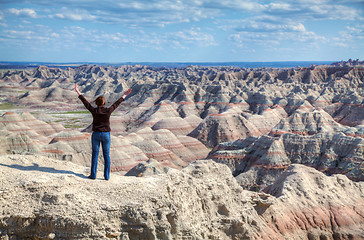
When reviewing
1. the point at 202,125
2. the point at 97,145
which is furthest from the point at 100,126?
the point at 202,125

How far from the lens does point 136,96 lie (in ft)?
374

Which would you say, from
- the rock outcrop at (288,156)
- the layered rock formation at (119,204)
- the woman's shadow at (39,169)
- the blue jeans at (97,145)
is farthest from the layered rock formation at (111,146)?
the blue jeans at (97,145)

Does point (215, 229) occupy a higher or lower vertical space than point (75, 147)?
higher

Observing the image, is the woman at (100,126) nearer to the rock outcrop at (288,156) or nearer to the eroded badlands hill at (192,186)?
the eroded badlands hill at (192,186)

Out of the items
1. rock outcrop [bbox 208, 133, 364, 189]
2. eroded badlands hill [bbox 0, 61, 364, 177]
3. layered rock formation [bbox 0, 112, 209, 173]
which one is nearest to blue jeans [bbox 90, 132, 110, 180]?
rock outcrop [bbox 208, 133, 364, 189]

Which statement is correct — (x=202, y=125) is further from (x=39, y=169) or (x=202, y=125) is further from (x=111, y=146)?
(x=39, y=169)

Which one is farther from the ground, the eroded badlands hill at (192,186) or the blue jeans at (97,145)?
the blue jeans at (97,145)

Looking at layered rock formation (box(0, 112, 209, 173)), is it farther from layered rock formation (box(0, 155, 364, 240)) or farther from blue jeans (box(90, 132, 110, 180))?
blue jeans (box(90, 132, 110, 180))

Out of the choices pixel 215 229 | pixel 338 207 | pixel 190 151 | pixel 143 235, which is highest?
pixel 143 235

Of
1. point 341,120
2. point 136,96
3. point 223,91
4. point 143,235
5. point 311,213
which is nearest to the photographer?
point 143,235

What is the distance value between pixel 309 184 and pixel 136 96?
93107 millimetres

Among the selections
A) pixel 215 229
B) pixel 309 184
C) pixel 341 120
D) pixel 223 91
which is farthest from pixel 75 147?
pixel 223 91

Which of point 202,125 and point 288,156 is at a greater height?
point 288,156

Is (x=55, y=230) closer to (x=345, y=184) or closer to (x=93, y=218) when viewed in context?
(x=93, y=218)
